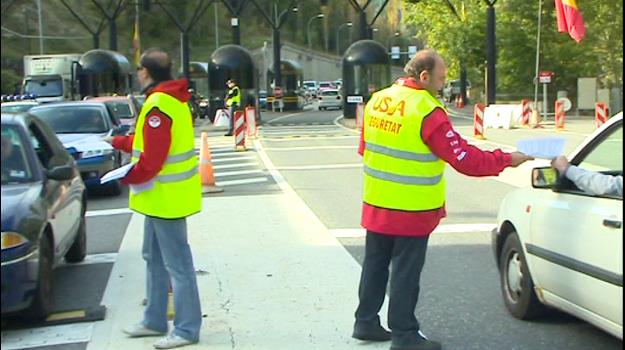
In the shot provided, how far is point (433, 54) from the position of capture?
524 centimetres

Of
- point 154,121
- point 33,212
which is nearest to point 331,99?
point 33,212

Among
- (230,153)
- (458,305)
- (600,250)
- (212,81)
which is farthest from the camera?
(212,81)

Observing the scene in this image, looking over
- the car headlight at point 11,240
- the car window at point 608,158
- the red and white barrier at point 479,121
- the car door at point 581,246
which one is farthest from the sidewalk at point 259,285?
the red and white barrier at point 479,121

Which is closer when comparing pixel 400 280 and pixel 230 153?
pixel 400 280

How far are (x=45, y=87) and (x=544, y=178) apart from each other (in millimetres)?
36201

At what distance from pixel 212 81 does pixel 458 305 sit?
33.4 m

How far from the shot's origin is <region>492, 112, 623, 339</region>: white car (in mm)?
4801

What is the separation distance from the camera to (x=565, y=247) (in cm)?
529

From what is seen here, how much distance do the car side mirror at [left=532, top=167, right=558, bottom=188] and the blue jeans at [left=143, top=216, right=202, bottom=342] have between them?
2.33 meters

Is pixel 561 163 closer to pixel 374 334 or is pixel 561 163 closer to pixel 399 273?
pixel 399 273

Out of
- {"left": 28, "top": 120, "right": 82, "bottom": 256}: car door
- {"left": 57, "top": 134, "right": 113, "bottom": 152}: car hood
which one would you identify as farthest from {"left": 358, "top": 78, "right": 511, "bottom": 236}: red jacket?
{"left": 57, "top": 134, "right": 113, "bottom": 152}: car hood

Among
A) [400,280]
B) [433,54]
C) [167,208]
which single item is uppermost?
[433,54]

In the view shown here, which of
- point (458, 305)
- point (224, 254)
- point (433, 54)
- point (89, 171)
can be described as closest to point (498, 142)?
point (89, 171)

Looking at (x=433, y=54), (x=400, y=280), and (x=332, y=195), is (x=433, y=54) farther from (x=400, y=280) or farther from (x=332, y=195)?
(x=332, y=195)
